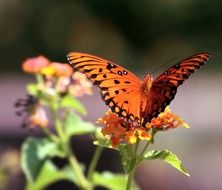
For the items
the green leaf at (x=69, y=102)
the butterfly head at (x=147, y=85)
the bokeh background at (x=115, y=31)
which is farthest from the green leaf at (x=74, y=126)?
the bokeh background at (x=115, y=31)

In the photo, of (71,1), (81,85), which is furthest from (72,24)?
(81,85)

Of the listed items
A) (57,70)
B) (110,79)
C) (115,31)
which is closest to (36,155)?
(57,70)

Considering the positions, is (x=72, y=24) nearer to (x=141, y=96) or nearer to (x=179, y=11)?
(x=179, y=11)

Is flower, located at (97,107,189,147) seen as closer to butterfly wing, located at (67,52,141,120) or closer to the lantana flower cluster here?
butterfly wing, located at (67,52,141,120)

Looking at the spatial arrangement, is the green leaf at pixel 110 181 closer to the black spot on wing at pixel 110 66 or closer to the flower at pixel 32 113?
the flower at pixel 32 113

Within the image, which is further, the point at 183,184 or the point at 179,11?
the point at 179,11

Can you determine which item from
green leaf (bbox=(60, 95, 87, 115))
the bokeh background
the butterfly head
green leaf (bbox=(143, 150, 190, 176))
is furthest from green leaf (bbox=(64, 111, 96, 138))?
the bokeh background
